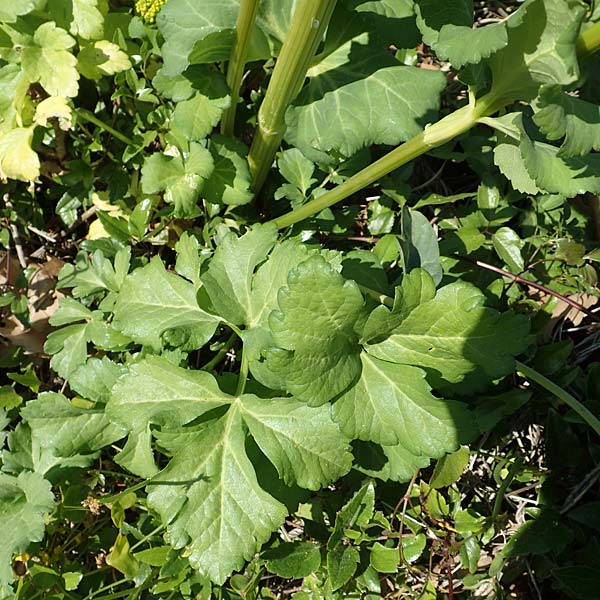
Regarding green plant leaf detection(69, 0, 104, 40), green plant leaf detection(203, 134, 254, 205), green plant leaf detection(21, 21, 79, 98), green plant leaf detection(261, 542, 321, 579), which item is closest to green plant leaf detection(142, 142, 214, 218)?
green plant leaf detection(203, 134, 254, 205)

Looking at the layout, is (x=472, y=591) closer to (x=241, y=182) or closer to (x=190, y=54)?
(x=241, y=182)

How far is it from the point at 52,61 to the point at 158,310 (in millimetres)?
932

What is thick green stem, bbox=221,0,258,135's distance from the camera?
1.56m

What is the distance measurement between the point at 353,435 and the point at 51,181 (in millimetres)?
1657

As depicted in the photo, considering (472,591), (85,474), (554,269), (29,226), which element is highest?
(29,226)

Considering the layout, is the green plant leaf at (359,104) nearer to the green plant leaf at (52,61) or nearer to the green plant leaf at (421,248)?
the green plant leaf at (421,248)

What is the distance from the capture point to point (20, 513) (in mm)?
1861

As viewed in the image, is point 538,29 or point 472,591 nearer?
point 538,29

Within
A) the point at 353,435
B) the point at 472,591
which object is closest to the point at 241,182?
the point at 353,435

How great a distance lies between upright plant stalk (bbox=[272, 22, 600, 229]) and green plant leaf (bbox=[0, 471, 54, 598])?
108 centimetres

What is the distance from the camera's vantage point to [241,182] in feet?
6.50

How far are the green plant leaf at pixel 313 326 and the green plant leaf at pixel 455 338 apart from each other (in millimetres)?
125

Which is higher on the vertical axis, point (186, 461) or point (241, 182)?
point (241, 182)

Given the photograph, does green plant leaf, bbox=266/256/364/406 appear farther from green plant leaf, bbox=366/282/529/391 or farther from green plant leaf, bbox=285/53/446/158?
green plant leaf, bbox=285/53/446/158
